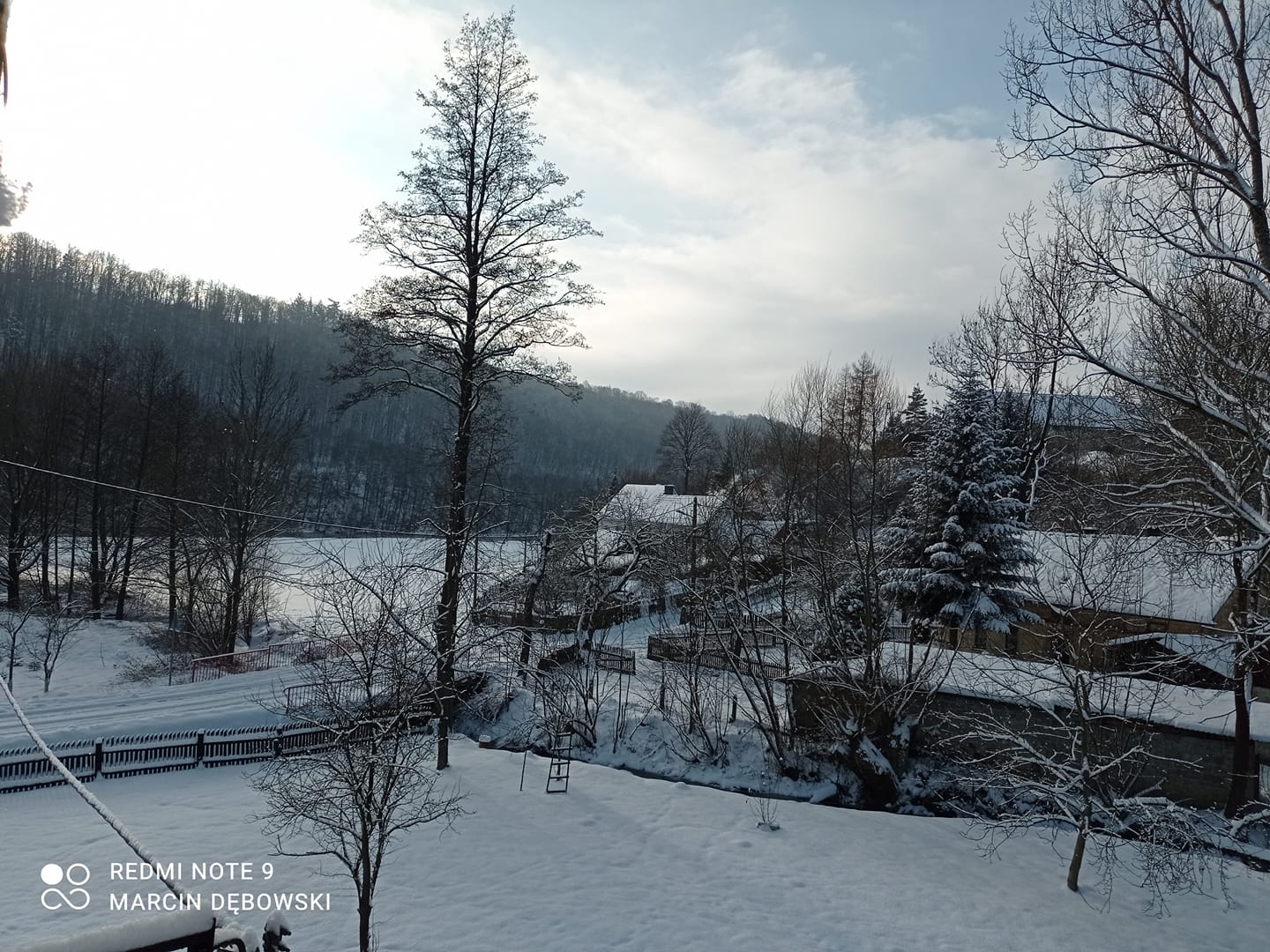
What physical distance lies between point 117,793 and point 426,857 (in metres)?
6.23

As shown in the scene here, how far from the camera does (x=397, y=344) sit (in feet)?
45.4

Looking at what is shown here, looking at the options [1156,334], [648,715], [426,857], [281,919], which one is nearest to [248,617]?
[648,715]

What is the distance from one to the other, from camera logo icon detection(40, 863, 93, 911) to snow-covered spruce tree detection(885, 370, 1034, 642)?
62.7 ft

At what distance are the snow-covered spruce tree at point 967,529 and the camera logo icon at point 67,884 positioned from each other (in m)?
19.1

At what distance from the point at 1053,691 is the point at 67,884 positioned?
15991mm

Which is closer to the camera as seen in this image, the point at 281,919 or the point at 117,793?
the point at 281,919

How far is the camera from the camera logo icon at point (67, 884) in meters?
8.56

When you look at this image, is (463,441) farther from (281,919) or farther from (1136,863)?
(1136,863)

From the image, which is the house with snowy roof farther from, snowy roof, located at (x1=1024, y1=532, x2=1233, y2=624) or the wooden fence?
the wooden fence

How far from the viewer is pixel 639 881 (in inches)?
407

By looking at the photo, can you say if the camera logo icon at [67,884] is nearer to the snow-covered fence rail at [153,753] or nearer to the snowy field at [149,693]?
the snow-covered fence rail at [153,753]

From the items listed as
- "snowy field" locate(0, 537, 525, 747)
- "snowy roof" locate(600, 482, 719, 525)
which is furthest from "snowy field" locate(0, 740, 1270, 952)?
"snowy roof" locate(600, 482, 719, 525)

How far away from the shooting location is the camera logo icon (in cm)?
856

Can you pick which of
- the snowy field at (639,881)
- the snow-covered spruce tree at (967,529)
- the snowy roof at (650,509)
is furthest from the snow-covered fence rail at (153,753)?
the snowy roof at (650,509)
